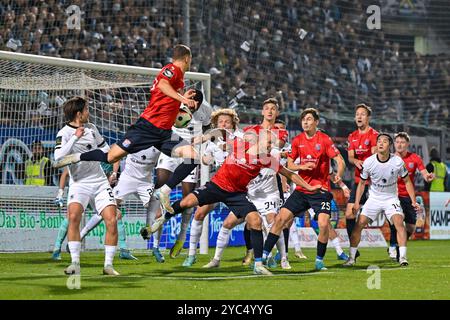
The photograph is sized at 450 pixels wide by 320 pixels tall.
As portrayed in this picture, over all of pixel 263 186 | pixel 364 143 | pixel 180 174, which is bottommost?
pixel 263 186

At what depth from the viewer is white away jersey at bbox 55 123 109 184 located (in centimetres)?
1170

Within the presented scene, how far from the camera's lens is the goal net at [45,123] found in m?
17.5

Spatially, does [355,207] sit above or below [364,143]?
below

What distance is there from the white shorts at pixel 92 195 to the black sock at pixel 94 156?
0.37 meters

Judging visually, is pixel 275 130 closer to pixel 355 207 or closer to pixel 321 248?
pixel 355 207

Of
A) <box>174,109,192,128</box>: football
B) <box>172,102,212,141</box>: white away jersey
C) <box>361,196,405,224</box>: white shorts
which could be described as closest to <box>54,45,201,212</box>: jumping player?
<box>174,109,192,128</box>: football

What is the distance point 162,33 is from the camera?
25.7 metres

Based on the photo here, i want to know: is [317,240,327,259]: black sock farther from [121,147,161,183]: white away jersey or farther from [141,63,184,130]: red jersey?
[121,147,161,183]: white away jersey

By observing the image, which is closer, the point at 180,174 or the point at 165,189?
the point at 165,189

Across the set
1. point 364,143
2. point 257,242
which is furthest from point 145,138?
point 364,143

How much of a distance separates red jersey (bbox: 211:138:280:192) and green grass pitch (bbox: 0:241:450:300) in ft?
3.92

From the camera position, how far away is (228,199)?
1259cm

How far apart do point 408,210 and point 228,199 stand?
222 inches
